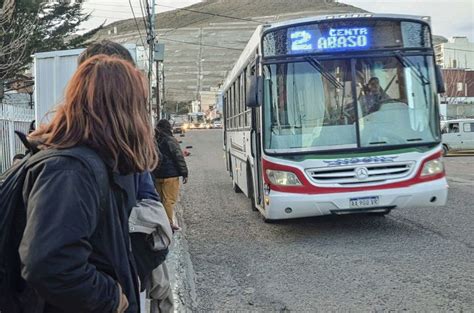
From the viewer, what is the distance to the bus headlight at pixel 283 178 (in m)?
7.49

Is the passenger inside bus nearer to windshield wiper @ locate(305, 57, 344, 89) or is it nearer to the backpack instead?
windshield wiper @ locate(305, 57, 344, 89)

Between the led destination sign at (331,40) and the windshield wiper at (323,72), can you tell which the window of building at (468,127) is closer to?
the led destination sign at (331,40)

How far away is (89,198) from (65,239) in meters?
0.16

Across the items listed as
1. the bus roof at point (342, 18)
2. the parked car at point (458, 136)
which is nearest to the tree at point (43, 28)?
the bus roof at point (342, 18)

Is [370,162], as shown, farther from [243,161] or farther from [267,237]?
[243,161]

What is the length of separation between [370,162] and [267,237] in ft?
6.27

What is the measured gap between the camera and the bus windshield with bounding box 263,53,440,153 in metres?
7.63

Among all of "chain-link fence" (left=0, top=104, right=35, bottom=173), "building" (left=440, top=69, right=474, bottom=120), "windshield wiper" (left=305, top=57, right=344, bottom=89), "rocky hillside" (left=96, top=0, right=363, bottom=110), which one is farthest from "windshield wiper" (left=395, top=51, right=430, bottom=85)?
"rocky hillside" (left=96, top=0, right=363, bottom=110)

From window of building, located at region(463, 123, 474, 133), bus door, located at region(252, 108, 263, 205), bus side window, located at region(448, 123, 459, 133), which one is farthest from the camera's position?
bus side window, located at region(448, 123, 459, 133)

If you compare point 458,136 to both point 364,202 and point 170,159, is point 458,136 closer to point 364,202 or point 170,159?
point 364,202

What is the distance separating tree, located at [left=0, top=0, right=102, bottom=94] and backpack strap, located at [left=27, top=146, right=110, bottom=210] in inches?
604

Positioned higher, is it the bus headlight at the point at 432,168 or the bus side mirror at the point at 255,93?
the bus side mirror at the point at 255,93

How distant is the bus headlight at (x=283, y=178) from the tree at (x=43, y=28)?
11.2 m

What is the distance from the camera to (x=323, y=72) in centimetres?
771
